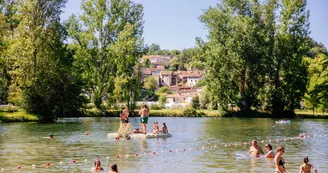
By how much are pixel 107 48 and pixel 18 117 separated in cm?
2755

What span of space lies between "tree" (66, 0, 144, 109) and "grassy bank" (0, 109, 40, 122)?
69.5ft

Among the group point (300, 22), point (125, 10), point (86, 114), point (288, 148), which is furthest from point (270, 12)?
point (288, 148)

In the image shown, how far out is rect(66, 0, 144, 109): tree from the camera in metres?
84.7

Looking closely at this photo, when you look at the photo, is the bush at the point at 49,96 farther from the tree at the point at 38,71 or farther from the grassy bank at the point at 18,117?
the grassy bank at the point at 18,117

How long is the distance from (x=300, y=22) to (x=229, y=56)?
14086mm

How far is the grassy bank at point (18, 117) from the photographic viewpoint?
204ft

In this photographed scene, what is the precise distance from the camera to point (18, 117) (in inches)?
2489

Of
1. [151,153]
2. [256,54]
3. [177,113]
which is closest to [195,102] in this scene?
[177,113]

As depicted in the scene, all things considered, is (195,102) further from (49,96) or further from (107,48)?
(49,96)

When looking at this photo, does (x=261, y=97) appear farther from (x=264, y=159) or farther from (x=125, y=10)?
(x=264, y=159)

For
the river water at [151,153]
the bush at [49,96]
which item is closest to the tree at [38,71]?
the bush at [49,96]

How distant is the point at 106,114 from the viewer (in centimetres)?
8469

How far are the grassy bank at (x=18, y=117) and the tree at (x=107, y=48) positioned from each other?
21184 mm

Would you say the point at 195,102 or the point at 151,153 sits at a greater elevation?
the point at 195,102
